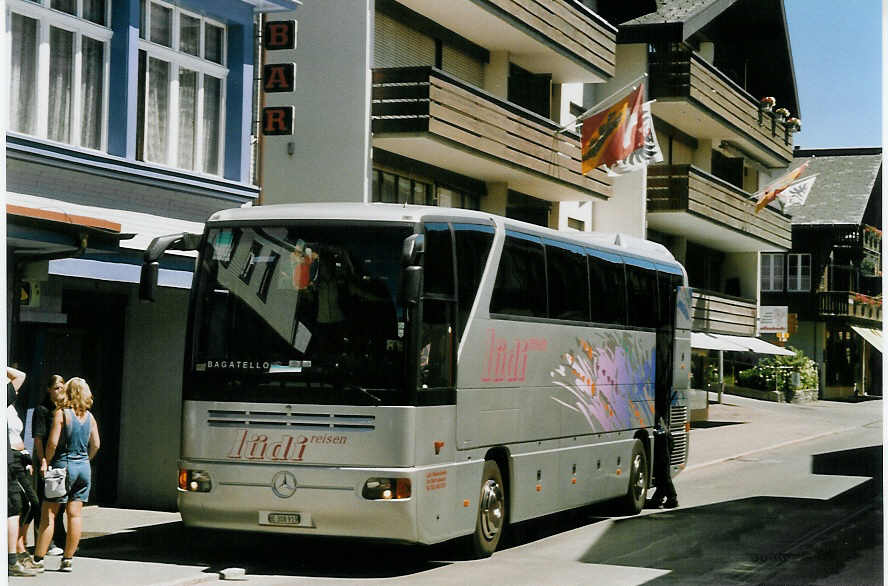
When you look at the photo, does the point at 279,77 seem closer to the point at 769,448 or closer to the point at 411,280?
the point at 411,280

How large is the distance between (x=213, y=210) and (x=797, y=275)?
53.5 meters

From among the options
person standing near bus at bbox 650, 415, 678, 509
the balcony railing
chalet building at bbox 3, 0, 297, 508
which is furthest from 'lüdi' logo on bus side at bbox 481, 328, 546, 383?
the balcony railing

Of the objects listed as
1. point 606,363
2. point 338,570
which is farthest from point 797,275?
point 338,570

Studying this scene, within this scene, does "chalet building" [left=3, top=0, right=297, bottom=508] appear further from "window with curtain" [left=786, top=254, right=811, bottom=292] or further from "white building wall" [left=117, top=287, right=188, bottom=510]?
"window with curtain" [left=786, top=254, right=811, bottom=292]

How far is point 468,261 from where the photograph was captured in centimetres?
1378

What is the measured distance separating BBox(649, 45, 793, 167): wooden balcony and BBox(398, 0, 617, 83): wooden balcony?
4.76m

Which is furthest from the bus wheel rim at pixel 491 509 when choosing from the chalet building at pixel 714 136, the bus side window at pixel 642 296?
the chalet building at pixel 714 136

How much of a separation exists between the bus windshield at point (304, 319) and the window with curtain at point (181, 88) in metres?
4.18

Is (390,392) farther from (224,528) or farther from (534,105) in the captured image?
(534,105)

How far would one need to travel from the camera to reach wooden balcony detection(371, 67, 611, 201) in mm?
23672

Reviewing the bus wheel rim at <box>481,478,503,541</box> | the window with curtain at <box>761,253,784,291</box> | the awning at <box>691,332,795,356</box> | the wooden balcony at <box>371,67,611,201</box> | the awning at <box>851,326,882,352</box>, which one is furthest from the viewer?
the window with curtain at <box>761,253,784,291</box>

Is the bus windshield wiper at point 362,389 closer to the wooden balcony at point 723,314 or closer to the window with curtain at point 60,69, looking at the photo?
the window with curtain at point 60,69

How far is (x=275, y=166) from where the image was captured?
2420 cm

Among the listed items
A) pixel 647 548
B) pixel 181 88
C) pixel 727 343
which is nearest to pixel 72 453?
pixel 647 548
